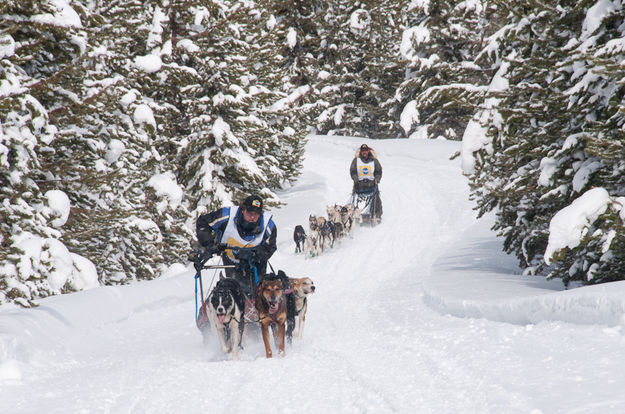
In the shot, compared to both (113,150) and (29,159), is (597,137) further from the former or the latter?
(113,150)

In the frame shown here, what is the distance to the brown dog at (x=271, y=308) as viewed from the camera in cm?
676

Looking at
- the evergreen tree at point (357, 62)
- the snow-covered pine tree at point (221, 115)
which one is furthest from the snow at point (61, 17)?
the evergreen tree at point (357, 62)

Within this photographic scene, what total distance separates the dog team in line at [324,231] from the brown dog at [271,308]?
7.63 m

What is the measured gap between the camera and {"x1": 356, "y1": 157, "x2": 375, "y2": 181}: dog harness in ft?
58.7

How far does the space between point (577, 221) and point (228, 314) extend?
13.2 ft

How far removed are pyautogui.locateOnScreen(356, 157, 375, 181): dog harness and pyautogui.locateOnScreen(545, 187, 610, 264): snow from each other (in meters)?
11.6

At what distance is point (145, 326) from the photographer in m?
8.90

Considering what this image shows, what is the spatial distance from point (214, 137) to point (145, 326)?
367 inches

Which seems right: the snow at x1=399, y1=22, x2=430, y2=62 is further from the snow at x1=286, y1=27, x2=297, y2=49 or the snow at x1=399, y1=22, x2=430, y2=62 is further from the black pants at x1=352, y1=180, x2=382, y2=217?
the black pants at x1=352, y1=180, x2=382, y2=217

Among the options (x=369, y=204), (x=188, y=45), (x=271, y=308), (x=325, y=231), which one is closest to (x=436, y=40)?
(x=369, y=204)

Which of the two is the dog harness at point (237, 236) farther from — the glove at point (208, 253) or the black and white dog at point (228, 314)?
the black and white dog at point (228, 314)

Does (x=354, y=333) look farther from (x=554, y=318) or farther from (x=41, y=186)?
(x=41, y=186)

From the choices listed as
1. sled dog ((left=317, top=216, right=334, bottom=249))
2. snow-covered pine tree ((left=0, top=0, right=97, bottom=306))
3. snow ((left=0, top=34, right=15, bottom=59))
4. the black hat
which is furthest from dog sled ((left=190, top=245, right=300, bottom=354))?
sled dog ((left=317, top=216, right=334, bottom=249))

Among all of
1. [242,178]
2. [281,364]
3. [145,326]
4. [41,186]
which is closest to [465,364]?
[281,364]
